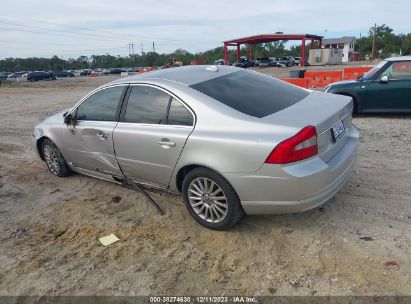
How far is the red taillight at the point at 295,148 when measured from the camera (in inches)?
123

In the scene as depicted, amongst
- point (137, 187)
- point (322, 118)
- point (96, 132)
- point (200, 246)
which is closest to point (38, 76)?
point (96, 132)

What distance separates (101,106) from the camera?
472 cm

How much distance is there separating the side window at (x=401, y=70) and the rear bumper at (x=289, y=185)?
573 centimetres

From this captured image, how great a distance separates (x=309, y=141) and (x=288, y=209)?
662mm

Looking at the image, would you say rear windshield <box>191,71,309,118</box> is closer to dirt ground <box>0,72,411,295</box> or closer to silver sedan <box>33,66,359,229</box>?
silver sedan <box>33,66,359,229</box>

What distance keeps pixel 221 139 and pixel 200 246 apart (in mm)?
1082

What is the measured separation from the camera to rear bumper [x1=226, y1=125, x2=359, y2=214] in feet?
10.4

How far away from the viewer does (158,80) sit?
4156mm

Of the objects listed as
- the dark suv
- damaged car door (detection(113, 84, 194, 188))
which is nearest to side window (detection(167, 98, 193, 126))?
damaged car door (detection(113, 84, 194, 188))

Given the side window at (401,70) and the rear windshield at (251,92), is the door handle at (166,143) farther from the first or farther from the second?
the side window at (401,70)

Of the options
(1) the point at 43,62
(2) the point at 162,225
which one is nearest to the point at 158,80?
(2) the point at 162,225

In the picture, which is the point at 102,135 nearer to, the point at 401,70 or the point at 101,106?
the point at 101,106

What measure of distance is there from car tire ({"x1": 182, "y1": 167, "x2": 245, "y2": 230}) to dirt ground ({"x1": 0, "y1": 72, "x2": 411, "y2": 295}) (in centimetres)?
15

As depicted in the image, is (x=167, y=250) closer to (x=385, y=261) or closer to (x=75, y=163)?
(x=385, y=261)
